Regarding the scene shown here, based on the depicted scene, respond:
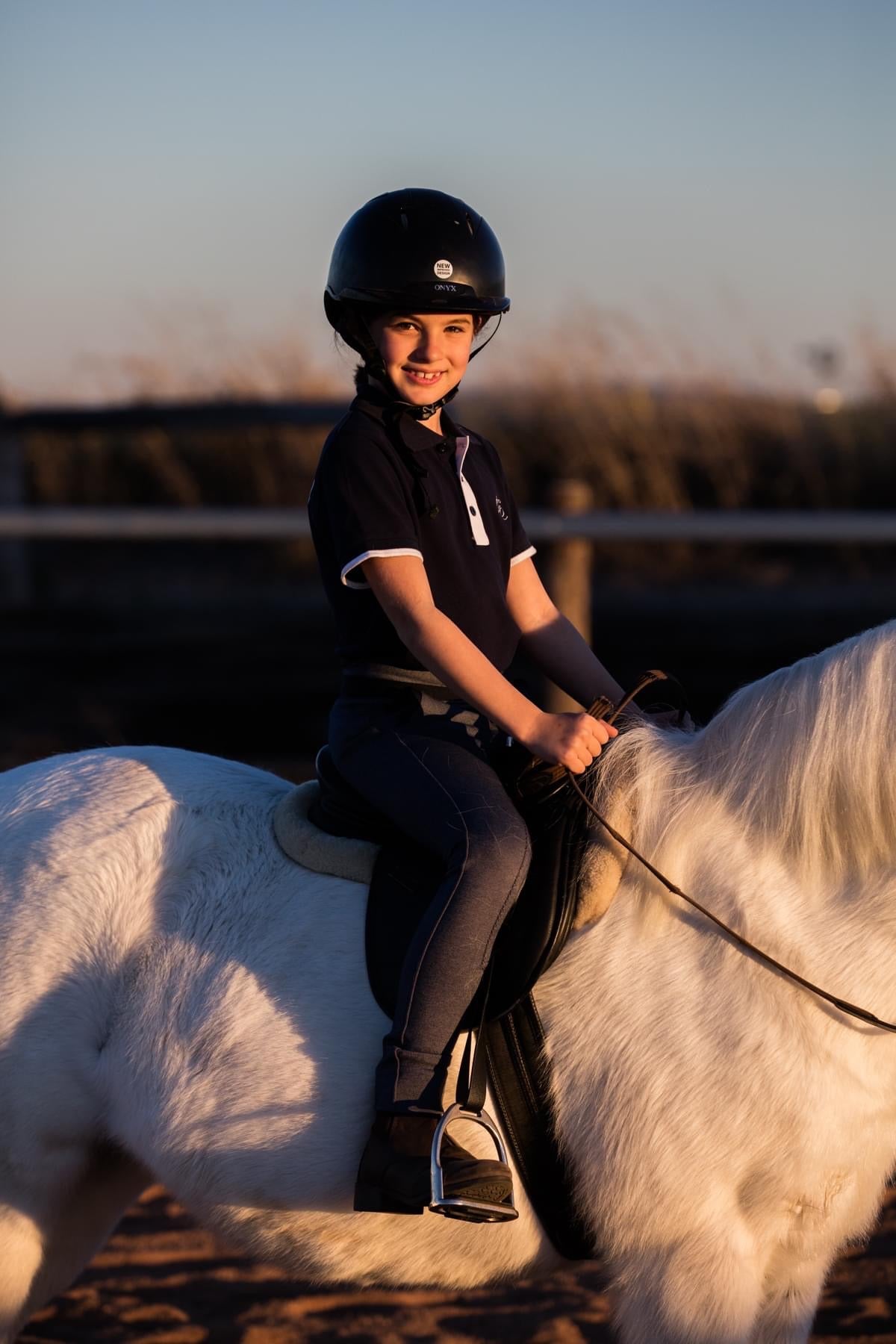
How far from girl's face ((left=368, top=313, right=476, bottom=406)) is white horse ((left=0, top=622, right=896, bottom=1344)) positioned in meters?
0.78

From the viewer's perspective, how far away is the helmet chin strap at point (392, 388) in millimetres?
2605

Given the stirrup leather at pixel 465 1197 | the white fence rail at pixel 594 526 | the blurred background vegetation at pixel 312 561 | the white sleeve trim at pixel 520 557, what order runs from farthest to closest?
1. the blurred background vegetation at pixel 312 561
2. the white fence rail at pixel 594 526
3. the white sleeve trim at pixel 520 557
4. the stirrup leather at pixel 465 1197

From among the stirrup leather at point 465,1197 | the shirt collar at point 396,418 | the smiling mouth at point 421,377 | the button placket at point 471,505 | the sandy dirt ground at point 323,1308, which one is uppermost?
the smiling mouth at point 421,377

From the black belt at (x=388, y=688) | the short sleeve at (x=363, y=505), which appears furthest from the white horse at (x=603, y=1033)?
the short sleeve at (x=363, y=505)

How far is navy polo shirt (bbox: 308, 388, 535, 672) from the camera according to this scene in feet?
8.01

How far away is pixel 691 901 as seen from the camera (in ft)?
7.45

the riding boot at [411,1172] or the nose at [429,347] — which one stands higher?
the nose at [429,347]

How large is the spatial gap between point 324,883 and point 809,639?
9.11m

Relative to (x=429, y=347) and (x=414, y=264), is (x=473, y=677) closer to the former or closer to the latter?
(x=429, y=347)

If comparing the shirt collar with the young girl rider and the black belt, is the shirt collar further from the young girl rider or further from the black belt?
the black belt

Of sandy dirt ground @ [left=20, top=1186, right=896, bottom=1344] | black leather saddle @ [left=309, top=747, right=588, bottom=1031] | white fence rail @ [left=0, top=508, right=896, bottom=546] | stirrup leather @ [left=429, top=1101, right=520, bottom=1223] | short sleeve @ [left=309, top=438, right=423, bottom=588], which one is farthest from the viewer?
white fence rail @ [left=0, top=508, right=896, bottom=546]

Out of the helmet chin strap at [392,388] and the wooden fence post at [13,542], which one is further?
the wooden fence post at [13,542]

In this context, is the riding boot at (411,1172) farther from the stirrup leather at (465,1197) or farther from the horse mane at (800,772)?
the horse mane at (800,772)

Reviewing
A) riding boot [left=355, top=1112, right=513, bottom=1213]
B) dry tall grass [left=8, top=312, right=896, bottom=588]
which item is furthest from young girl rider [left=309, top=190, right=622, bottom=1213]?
dry tall grass [left=8, top=312, right=896, bottom=588]
